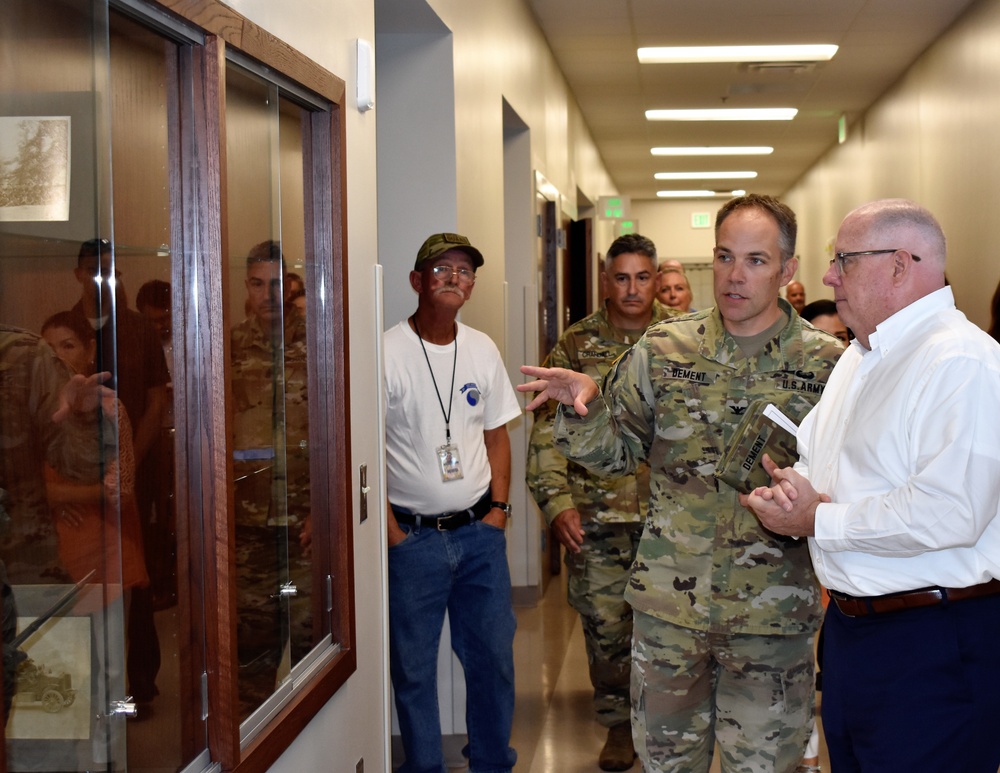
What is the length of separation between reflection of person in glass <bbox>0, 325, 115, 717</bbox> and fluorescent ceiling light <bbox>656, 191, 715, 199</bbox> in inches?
624

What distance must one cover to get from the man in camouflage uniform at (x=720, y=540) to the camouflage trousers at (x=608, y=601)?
1319 millimetres

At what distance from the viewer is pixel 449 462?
345 cm

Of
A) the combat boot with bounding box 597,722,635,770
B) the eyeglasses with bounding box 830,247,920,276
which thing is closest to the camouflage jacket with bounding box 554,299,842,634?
the eyeglasses with bounding box 830,247,920,276

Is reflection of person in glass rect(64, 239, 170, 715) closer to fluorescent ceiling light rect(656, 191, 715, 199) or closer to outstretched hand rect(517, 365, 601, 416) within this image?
outstretched hand rect(517, 365, 601, 416)

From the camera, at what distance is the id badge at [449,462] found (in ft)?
11.3

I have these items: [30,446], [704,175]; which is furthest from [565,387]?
[704,175]

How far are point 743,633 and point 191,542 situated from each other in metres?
1.40

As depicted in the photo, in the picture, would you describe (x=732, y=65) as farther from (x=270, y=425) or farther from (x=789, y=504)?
(x=270, y=425)

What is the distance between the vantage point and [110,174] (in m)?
1.58

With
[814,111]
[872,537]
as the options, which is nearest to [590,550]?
[872,537]

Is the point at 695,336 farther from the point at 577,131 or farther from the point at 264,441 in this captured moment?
the point at 577,131

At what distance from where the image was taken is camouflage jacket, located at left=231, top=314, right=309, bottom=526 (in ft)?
6.74

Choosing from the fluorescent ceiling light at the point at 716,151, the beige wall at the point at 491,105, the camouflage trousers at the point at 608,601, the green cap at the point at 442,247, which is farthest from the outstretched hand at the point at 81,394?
the fluorescent ceiling light at the point at 716,151

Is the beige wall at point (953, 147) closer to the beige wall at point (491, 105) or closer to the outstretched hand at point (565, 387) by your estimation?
the beige wall at point (491, 105)
